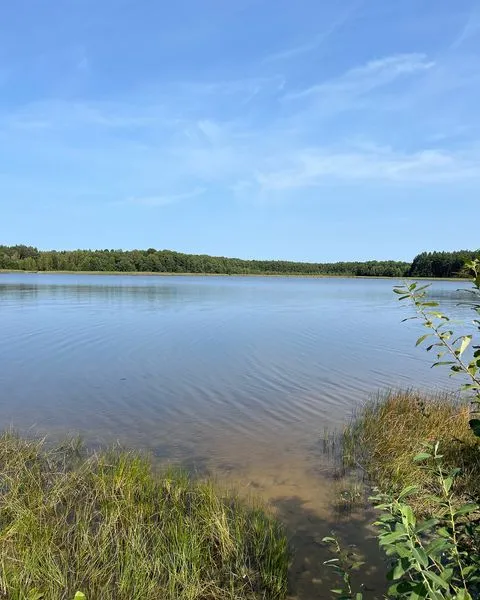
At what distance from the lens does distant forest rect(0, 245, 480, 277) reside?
124750mm

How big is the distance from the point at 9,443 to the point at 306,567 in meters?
4.59

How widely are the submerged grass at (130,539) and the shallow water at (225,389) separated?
489mm

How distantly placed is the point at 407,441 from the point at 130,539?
177 inches

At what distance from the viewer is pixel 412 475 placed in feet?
19.2

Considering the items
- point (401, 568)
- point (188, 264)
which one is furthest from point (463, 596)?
point (188, 264)

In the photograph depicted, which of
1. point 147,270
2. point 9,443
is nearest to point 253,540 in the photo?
point 9,443

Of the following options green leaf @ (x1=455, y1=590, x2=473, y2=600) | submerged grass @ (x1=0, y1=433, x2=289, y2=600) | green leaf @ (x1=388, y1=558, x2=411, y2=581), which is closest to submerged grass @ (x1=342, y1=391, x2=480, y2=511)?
submerged grass @ (x1=0, y1=433, x2=289, y2=600)

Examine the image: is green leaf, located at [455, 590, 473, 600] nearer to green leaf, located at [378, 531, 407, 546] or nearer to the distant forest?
green leaf, located at [378, 531, 407, 546]

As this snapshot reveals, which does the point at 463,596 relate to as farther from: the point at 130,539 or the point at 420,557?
the point at 130,539

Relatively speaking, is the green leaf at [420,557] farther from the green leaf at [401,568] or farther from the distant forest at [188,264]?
the distant forest at [188,264]

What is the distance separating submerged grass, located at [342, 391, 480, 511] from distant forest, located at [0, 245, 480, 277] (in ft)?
334

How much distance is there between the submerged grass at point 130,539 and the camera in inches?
146

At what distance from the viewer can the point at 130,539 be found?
429 centimetres

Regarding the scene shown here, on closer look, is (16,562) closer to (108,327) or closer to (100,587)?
(100,587)
